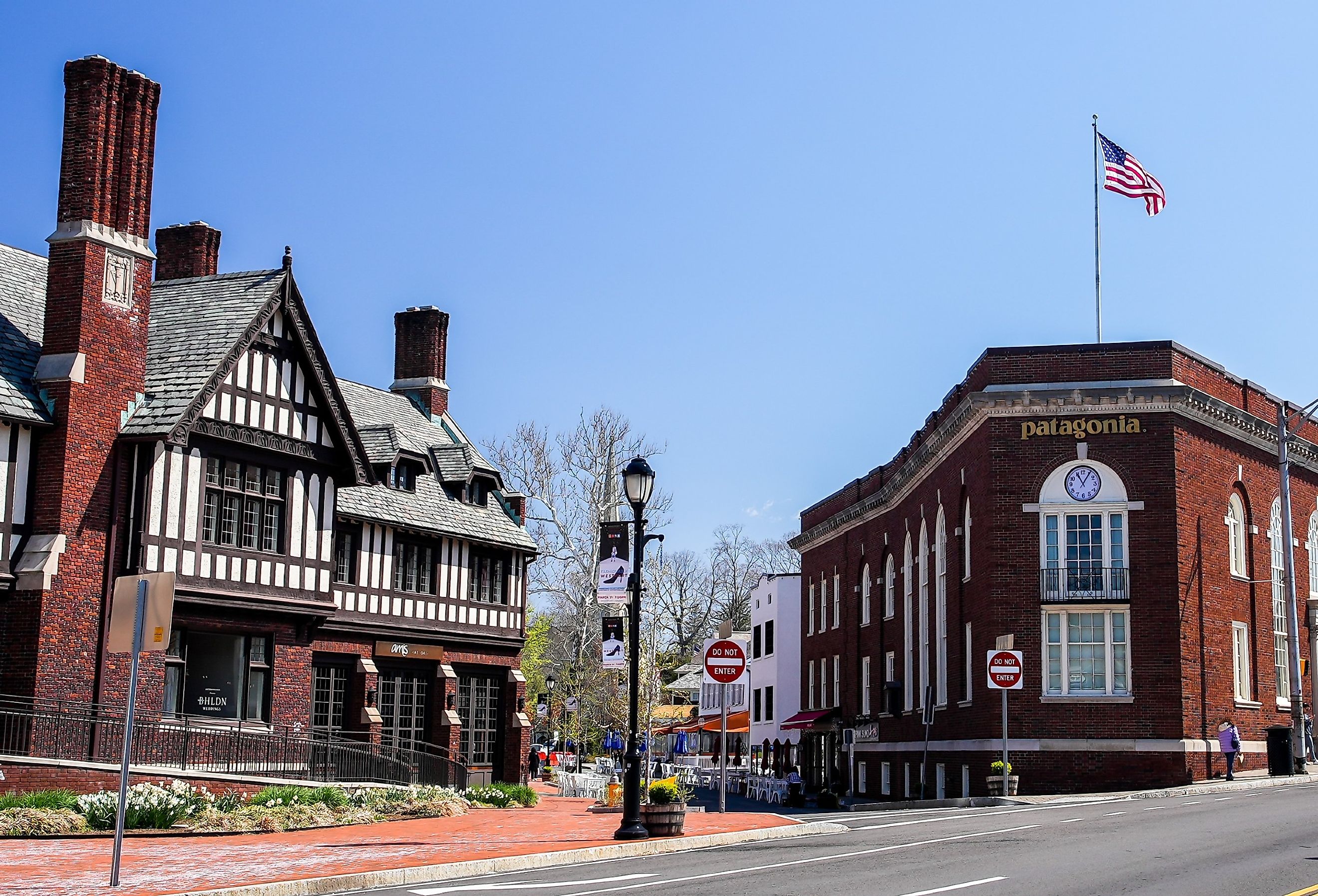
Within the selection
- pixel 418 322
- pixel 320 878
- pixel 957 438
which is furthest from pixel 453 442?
pixel 320 878

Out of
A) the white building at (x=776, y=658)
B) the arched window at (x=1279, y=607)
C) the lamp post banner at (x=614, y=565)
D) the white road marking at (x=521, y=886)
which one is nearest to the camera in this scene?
the white road marking at (x=521, y=886)

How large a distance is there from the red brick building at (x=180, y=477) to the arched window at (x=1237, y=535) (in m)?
22.3

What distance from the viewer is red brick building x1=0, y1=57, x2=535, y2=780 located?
86.1ft

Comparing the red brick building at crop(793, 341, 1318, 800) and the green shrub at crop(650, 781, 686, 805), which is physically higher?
the red brick building at crop(793, 341, 1318, 800)

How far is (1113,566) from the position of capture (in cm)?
3772

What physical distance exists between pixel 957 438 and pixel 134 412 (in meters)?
23.8

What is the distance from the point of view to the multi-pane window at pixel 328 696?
35.0m

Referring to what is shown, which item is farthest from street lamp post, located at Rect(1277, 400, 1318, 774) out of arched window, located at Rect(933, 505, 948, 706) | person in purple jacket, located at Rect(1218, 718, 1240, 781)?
arched window, located at Rect(933, 505, 948, 706)

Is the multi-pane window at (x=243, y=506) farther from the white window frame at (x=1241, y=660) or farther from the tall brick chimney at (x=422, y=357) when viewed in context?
the white window frame at (x=1241, y=660)

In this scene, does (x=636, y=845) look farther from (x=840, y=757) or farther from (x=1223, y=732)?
(x=840, y=757)

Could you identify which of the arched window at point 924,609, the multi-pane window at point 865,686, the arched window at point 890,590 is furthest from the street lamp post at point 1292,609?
the multi-pane window at point 865,686

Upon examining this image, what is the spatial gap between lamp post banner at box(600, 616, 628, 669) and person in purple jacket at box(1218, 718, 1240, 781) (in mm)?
15648

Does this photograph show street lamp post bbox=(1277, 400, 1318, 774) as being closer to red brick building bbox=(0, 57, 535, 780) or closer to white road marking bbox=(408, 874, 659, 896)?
red brick building bbox=(0, 57, 535, 780)

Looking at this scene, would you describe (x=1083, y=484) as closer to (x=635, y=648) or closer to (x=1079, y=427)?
(x=1079, y=427)
